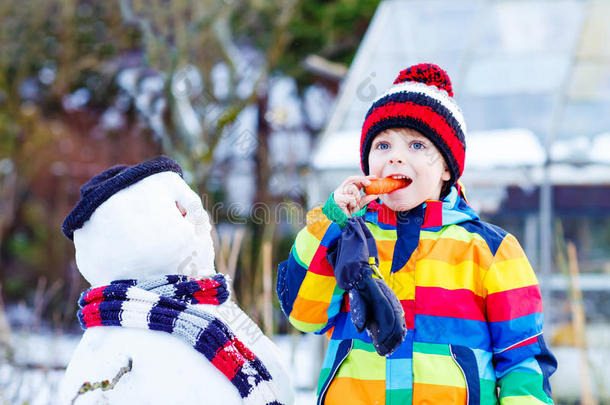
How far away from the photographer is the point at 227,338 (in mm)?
1500

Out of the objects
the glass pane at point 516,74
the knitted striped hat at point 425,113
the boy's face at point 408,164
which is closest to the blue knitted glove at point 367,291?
the boy's face at point 408,164

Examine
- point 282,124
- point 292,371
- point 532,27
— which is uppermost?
point 282,124

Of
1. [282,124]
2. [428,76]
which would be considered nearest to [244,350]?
[428,76]

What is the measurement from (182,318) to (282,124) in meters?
7.11

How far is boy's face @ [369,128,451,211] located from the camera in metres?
1.44

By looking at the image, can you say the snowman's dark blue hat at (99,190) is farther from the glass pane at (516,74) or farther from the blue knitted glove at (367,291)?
the glass pane at (516,74)

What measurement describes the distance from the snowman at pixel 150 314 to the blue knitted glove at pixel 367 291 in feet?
1.21

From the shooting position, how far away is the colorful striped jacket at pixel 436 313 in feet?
4.33

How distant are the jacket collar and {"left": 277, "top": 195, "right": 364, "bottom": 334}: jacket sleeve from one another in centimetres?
15

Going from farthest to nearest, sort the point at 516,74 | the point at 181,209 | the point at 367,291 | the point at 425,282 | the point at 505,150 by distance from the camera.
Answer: the point at 516,74 < the point at 505,150 < the point at 181,209 < the point at 425,282 < the point at 367,291

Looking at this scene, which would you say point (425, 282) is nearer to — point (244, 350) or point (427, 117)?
point (427, 117)

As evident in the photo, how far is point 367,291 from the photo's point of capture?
4.15 feet

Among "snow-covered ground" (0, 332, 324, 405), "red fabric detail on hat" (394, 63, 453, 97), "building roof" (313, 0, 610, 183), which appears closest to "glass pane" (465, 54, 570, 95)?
"building roof" (313, 0, 610, 183)

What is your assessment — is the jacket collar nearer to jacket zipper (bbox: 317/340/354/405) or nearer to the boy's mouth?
the boy's mouth
